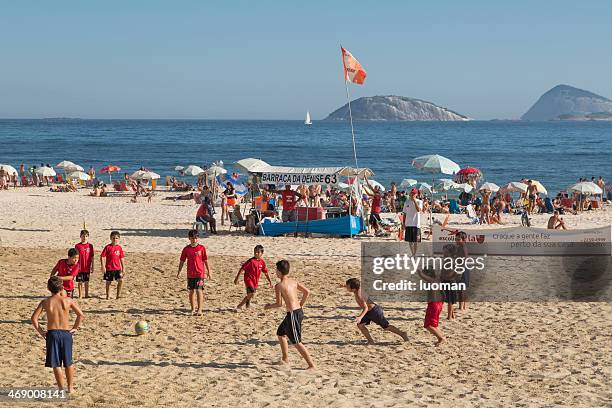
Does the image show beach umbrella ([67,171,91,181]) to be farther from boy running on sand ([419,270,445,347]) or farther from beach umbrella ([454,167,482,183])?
boy running on sand ([419,270,445,347])

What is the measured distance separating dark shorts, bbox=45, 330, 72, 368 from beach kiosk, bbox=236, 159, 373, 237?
12.2m

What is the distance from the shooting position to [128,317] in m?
11.3

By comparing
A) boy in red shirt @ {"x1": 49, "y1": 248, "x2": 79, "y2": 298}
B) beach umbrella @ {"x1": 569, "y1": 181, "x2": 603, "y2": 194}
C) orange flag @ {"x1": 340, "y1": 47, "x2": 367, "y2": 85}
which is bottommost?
boy in red shirt @ {"x1": 49, "y1": 248, "x2": 79, "y2": 298}

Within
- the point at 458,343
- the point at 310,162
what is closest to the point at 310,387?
the point at 458,343

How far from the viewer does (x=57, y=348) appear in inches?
299

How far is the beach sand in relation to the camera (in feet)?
26.6

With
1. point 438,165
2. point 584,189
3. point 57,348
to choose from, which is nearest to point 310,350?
point 57,348

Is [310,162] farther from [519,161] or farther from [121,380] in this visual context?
[121,380]

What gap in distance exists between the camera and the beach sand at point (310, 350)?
8102 mm

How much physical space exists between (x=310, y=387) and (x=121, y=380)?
2009 mm

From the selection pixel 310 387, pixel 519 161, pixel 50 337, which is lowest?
pixel 310 387

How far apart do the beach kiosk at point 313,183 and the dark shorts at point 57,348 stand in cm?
1224

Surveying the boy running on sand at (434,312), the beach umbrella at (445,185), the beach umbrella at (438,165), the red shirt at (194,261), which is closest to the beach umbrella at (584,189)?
the beach umbrella at (445,185)

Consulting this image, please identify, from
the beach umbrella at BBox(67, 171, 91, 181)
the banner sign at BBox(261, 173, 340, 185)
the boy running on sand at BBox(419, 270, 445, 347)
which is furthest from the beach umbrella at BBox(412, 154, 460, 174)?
the beach umbrella at BBox(67, 171, 91, 181)
